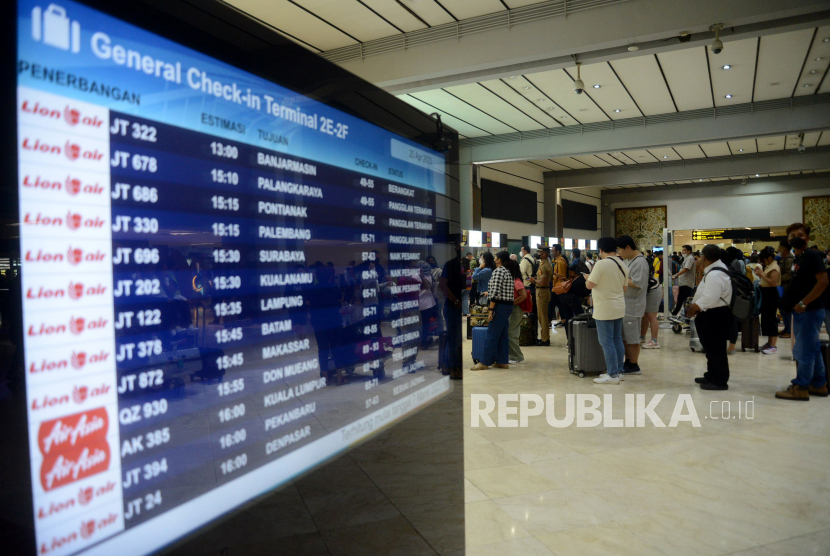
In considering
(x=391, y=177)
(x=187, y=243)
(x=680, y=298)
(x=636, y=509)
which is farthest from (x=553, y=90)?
(x=187, y=243)

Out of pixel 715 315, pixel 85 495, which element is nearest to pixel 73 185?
pixel 85 495

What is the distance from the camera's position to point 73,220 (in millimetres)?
777

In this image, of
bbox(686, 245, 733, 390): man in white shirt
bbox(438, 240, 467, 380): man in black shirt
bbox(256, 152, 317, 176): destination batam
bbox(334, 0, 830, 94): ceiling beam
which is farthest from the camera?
bbox(334, 0, 830, 94): ceiling beam

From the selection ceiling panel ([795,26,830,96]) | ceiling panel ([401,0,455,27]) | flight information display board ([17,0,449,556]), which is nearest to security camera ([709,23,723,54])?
ceiling panel ([795,26,830,96])

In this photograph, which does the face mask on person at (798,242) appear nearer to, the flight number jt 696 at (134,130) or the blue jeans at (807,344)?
the blue jeans at (807,344)

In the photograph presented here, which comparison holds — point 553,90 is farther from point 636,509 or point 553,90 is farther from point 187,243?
point 187,243

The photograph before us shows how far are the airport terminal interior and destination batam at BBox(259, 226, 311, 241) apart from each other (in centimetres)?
2

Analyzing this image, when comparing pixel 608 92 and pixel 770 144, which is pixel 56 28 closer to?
pixel 608 92

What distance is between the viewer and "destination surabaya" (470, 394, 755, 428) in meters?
4.38

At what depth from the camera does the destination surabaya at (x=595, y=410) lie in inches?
172

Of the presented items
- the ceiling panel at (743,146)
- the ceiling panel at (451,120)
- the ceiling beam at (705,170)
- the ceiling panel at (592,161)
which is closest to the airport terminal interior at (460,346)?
the ceiling panel at (451,120)

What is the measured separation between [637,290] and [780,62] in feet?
19.2

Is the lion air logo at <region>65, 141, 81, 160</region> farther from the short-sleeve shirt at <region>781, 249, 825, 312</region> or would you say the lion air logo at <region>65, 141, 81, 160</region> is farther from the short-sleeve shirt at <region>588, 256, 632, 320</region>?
the short-sleeve shirt at <region>781, 249, 825, 312</region>

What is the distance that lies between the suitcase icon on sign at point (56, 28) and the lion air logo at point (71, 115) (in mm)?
84
